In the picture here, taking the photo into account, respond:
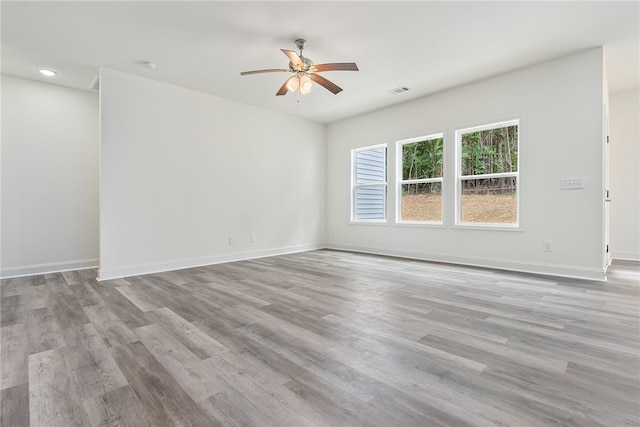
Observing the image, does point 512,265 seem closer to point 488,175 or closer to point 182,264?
point 488,175

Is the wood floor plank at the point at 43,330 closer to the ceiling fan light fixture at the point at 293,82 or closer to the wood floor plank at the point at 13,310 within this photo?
the wood floor plank at the point at 13,310

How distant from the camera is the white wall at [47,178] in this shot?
156 inches

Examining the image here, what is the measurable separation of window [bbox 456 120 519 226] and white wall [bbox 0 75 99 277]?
5.83 metres

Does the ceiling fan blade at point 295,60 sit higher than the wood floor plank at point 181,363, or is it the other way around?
the ceiling fan blade at point 295,60

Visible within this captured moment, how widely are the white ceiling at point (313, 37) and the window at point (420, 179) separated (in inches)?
44.1

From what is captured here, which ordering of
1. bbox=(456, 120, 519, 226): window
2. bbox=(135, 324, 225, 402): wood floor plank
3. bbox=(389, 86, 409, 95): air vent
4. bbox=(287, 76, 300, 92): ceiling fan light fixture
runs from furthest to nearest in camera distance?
bbox=(389, 86, 409, 95): air vent
bbox=(456, 120, 519, 226): window
bbox=(287, 76, 300, 92): ceiling fan light fixture
bbox=(135, 324, 225, 402): wood floor plank

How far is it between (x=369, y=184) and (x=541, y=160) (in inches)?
112

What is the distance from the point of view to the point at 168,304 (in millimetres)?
2764

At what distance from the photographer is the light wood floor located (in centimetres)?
129

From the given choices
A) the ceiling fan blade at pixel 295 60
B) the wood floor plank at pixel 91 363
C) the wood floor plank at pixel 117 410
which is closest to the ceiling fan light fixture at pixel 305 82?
the ceiling fan blade at pixel 295 60

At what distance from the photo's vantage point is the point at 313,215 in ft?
21.1

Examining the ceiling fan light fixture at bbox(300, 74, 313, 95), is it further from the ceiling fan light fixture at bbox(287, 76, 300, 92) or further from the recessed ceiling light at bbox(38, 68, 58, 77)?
the recessed ceiling light at bbox(38, 68, 58, 77)

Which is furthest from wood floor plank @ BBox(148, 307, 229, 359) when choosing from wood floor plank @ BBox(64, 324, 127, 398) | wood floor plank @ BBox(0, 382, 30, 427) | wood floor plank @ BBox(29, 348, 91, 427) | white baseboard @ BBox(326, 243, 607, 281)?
white baseboard @ BBox(326, 243, 607, 281)

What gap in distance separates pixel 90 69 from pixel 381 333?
4.72 meters
